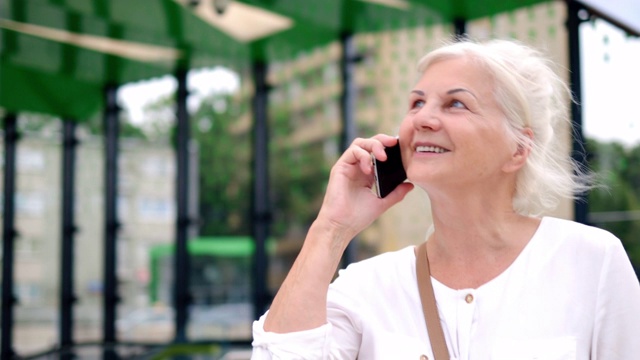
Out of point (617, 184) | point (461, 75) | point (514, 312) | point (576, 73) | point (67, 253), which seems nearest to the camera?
point (514, 312)

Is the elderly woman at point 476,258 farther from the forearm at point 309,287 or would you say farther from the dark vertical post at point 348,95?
the dark vertical post at point 348,95

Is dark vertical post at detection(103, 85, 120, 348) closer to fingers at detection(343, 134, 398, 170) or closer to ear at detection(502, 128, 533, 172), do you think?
fingers at detection(343, 134, 398, 170)

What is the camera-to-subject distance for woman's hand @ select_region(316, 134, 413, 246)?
168 cm

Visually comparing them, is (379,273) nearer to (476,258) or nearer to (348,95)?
(476,258)

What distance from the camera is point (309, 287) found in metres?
1.55

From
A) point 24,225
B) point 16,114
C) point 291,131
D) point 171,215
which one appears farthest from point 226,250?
point 16,114

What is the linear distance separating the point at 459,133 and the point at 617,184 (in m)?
4.44

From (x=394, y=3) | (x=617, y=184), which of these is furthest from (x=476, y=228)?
(x=394, y=3)

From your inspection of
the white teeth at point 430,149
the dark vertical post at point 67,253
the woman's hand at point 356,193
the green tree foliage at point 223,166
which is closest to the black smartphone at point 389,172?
the woman's hand at point 356,193

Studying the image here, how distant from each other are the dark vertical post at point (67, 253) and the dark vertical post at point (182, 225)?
1.49 metres

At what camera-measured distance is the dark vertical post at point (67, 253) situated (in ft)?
30.9

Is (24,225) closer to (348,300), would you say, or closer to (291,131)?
(291,131)

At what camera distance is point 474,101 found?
154 cm

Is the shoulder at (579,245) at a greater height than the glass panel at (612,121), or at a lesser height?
lesser
